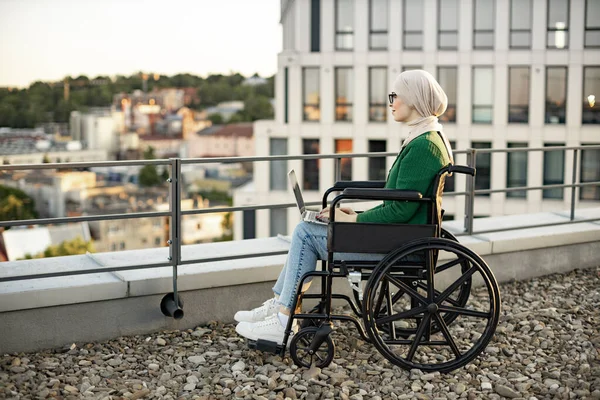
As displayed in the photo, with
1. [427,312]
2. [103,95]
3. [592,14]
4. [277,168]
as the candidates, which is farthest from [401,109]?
[103,95]

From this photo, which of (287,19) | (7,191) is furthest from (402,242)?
(7,191)

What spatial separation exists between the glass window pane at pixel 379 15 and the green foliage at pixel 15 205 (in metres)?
38.0

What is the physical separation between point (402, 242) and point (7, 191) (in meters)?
85.4

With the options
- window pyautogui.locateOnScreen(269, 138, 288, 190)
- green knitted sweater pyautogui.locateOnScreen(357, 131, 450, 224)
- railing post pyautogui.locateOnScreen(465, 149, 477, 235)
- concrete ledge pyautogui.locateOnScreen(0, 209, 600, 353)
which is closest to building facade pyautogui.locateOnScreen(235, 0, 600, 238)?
window pyautogui.locateOnScreen(269, 138, 288, 190)

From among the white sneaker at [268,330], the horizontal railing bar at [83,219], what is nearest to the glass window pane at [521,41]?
the horizontal railing bar at [83,219]

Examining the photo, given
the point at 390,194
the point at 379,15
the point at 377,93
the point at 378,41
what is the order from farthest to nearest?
the point at 377,93 < the point at 378,41 < the point at 379,15 < the point at 390,194

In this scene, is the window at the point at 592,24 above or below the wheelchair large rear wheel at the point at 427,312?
above

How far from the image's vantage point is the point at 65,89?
104125mm

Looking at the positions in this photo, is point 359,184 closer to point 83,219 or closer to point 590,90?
point 83,219

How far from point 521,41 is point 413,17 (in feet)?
14.3

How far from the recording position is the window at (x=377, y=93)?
36.2 m

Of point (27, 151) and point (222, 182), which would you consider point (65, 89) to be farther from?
point (222, 182)

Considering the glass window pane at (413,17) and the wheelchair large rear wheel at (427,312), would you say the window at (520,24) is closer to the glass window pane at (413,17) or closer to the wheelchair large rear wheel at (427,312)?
the glass window pane at (413,17)

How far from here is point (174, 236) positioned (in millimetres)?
5312
